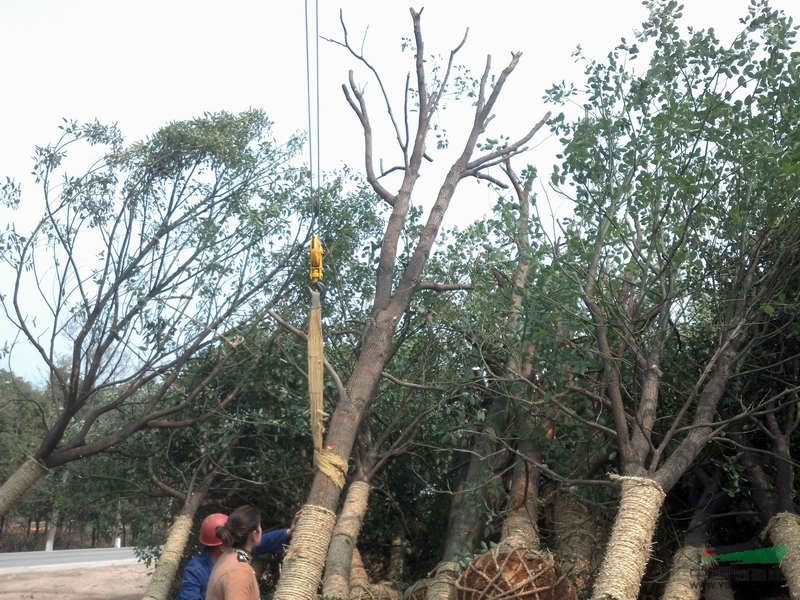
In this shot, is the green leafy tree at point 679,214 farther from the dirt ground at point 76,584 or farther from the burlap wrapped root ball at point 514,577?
the dirt ground at point 76,584

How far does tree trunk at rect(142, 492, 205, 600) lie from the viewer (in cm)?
839

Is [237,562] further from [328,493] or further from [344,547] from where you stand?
[344,547]

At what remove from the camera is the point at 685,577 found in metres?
6.31

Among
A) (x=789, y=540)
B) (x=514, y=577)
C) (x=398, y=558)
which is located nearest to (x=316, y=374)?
(x=514, y=577)

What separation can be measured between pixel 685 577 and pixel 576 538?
100cm

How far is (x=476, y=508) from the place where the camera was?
7641mm

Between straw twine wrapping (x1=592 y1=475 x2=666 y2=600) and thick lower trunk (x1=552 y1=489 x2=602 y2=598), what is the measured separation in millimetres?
1227

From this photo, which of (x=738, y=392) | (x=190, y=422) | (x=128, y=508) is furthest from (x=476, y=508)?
(x=128, y=508)

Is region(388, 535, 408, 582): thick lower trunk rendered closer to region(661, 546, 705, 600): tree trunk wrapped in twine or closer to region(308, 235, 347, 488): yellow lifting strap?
region(308, 235, 347, 488): yellow lifting strap

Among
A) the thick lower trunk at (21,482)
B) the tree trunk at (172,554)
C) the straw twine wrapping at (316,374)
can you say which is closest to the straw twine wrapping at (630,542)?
the straw twine wrapping at (316,374)

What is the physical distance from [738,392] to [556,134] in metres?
2.43

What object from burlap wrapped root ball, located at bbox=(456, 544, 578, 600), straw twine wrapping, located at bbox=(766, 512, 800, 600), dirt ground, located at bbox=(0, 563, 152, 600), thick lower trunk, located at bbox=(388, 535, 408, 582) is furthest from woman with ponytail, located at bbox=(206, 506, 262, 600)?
dirt ground, located at bbox=(0, 563, 152, 600)

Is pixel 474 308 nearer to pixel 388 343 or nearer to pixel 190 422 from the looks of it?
pixel 388 343

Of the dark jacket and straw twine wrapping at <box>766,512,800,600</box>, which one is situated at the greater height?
straw twine wrapping at <box>766,512,800,600</box>
